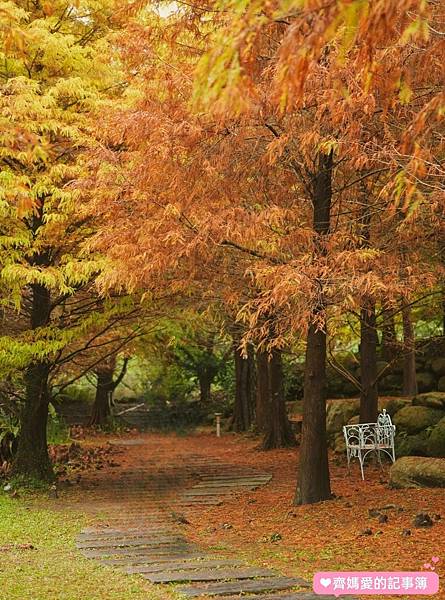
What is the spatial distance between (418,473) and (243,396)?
44.3ft

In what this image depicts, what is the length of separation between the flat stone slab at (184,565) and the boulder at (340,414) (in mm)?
10147

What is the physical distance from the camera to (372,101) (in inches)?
262

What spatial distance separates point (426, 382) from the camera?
19.5 meters

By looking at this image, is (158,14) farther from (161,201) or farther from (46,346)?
(46,346)

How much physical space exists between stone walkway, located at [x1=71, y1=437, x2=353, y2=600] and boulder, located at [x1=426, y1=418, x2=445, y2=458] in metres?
2.85

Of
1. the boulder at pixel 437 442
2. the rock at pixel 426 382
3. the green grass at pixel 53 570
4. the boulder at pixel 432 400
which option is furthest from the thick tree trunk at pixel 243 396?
the green grass at pixel 53 570

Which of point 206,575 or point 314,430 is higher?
point 314,430

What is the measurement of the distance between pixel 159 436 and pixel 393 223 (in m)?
16.9

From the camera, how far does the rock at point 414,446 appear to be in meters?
13.2

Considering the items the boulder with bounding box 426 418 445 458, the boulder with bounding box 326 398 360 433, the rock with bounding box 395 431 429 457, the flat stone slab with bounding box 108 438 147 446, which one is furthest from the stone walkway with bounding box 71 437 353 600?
the flat stone slab with bounding box 108 438 147 446

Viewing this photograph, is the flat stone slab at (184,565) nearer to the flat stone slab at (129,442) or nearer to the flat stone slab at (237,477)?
the flat stone slab at (237,477)

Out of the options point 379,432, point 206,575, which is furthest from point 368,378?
point 206,575

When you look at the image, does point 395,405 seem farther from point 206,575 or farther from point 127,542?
point 206,575

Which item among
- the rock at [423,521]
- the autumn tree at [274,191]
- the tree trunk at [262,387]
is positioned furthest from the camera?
the tree trunk at [262,387]
